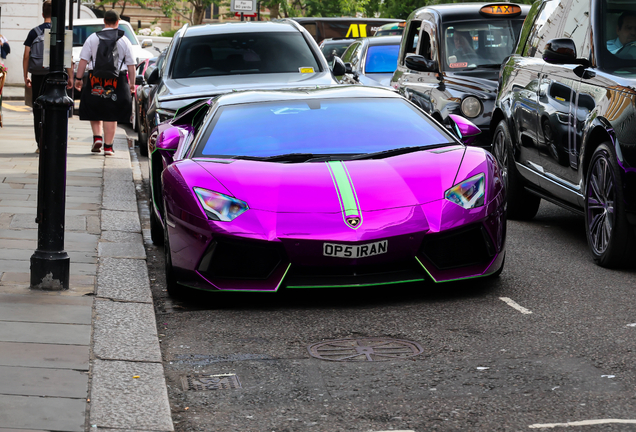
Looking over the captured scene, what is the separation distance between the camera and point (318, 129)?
268 inches

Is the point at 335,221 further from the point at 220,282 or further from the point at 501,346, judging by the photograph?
the point at 501,346

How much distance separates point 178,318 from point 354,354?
4.08 feet

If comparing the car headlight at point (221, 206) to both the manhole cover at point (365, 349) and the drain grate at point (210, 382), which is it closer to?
the manhole cover at point (365, 349)

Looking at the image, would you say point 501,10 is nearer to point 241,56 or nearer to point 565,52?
point 241,56

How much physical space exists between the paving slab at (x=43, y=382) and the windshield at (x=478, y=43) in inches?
336

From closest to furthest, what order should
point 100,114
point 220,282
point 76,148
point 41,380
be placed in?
point 41,380, point 220,282, point 100,114, point 76,148

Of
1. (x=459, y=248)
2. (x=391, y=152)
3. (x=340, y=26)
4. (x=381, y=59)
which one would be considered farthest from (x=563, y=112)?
(x=340, y=26)

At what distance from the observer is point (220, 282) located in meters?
5.93

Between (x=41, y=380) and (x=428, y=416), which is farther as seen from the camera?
(x=41, y=380)

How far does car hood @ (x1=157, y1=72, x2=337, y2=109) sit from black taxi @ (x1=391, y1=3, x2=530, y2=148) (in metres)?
1.28

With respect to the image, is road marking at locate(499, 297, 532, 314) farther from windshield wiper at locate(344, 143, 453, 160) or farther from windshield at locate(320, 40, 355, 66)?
windshield at locate(320, 40, 355, 66)

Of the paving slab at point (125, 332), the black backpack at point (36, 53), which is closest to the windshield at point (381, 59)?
the black backpack at point (36, 53)

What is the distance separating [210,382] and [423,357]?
38.6 inches

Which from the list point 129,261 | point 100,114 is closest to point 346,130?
point 129,261
